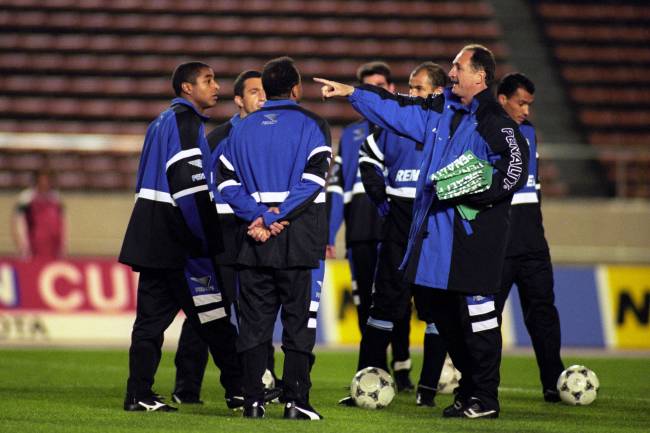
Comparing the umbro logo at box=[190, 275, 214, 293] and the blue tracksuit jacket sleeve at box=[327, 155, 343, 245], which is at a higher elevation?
the blue tracksuit jacket sleeve at box=[327, 155, 343, 245]

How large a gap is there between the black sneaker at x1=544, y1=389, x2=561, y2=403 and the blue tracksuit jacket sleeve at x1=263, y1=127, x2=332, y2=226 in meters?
2.49

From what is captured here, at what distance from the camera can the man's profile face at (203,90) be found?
704 cm

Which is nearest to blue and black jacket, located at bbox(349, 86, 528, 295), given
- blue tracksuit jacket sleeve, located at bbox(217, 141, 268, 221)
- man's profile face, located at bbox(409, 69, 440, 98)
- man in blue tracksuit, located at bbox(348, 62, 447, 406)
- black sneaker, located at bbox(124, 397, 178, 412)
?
blue tracksuit jacket sleeve, located at bbox(217, 141, 268, 221)

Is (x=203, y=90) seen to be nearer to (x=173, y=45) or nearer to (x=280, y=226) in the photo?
(x=280, y=226)

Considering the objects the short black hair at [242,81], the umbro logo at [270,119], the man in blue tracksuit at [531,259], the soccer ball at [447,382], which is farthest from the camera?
the soccer ball at [447,382]

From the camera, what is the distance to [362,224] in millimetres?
8727

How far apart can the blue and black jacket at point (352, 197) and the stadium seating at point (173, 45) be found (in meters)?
9.83

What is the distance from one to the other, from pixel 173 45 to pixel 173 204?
13.7m

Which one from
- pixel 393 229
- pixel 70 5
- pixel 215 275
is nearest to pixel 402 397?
pixel 393 229

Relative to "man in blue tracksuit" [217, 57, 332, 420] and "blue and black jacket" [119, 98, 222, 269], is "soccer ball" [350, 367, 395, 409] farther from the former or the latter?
"blue and black jacket" [119, 98, 222, 269]

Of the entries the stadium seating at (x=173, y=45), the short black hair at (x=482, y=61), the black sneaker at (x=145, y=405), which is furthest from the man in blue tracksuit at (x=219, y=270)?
the stadium seating at (x=173, y=45)

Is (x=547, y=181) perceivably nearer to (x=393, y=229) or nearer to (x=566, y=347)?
(x=566, y=347)

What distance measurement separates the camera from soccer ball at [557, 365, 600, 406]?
7680 millimetres

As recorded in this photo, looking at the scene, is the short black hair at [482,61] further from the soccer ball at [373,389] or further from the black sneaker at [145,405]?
the black sneaker at [145,405]
